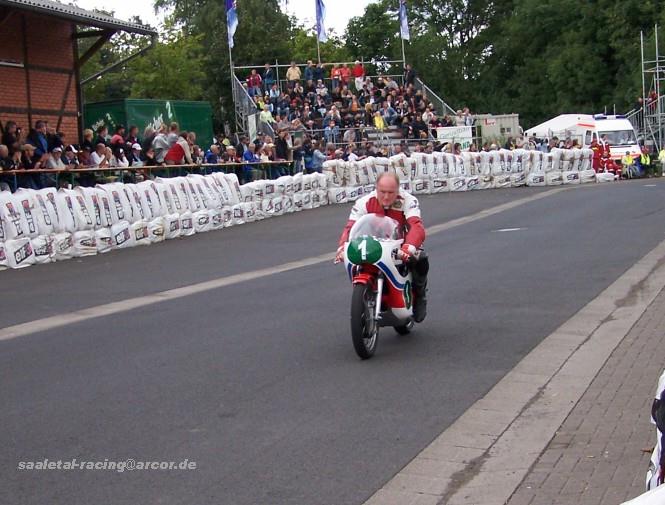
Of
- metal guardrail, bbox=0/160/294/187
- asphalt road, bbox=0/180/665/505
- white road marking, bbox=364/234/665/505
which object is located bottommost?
white road marking, bbox=364/234/665/505

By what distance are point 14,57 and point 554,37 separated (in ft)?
198

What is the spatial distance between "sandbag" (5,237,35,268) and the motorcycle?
9.58 meters

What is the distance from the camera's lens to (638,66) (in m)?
66.8

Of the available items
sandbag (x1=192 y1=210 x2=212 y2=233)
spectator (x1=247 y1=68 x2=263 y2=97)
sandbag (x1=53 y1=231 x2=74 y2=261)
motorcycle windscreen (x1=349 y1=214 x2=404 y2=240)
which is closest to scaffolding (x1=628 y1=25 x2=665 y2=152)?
spectator (x1=247 y1=68 x2=263 y2=97)

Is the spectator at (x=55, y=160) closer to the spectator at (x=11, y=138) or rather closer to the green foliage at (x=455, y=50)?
the spectator at (x=11, y=138)

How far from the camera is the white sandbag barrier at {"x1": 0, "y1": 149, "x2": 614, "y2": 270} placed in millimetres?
17766

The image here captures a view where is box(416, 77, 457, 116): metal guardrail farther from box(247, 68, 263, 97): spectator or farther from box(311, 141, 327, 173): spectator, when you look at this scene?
box(311, 141, 327, 173): spectator

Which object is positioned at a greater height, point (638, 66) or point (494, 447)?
point (638, 66)

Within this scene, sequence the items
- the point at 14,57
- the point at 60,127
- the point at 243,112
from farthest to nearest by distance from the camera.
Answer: the point at 243,112
the point at 60,127
the point at 14,57

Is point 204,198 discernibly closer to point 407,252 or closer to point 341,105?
point 407,252

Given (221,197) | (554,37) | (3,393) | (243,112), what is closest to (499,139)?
(243,112)

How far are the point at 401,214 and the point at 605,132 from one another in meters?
38.1

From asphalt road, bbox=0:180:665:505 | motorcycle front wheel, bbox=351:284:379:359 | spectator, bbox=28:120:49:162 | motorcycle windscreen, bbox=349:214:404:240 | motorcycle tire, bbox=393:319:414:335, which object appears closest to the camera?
asphalt road, bbox=0:180:665:505

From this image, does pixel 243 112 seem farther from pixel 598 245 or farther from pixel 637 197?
pixel 598 245
